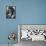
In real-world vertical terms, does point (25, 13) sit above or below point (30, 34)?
above

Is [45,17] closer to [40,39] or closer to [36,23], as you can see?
[36,23]

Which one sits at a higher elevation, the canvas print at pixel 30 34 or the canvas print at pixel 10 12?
the canvas print at pixel 10 12

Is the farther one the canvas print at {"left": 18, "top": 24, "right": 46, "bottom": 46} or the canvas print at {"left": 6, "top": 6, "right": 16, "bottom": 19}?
the canvas print at {"left": 6, "top": 6, "right": 16, "bottom": 19}

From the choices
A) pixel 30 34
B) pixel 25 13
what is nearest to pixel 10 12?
pixel 25 13

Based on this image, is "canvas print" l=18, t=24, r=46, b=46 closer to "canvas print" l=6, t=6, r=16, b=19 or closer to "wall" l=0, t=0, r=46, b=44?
"wall" l=0, t=0, r=46, b=44

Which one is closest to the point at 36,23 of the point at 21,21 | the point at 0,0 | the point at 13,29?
the point at 21,21

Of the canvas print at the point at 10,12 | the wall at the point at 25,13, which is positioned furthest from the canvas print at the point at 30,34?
the canvas print at the point at 10,12

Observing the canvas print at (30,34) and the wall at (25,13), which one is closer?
the canvas print at (30,34)

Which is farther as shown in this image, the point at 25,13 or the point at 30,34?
the point at 25,13

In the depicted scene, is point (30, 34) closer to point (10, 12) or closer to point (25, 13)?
point (25, 13)

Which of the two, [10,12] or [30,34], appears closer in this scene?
[30,34]

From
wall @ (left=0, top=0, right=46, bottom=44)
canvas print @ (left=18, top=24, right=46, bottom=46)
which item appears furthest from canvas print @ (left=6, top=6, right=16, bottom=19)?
canvas print @ (left=18, top=24, right=46, bottom=46)

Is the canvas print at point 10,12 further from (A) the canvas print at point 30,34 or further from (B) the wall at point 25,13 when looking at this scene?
(A) the canvas print at point 30,34

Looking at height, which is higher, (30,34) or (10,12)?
(10,12)
